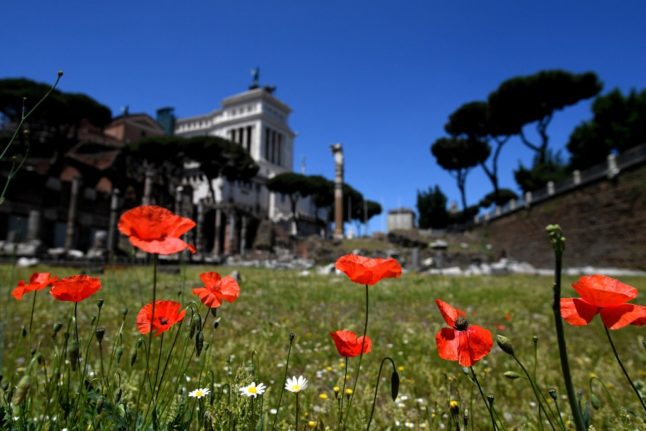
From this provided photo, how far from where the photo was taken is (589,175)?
2369cm

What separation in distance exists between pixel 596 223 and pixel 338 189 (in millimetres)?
26889

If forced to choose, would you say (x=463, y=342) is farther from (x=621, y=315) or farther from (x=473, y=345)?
(x=621, y=315)

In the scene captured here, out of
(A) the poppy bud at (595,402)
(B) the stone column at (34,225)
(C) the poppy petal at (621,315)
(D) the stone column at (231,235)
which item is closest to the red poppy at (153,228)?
(C) the poppy petal at (621,315)

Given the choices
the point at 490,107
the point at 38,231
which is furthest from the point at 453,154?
the point at 38,231

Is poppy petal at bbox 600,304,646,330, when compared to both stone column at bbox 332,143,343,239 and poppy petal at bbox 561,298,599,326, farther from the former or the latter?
stone column at bbox 332,143,343,239

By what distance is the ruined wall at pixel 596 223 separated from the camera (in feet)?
64.2

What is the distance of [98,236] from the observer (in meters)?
21.3

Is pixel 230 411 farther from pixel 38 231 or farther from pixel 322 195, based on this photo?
pixel 322 195

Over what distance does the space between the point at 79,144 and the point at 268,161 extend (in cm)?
4117

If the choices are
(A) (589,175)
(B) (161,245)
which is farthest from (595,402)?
(A) (589,175)

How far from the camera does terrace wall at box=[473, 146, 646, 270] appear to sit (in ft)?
64.4

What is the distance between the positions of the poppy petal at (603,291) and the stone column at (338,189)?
40.7m

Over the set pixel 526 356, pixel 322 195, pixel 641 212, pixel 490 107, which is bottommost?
pixel 526 356

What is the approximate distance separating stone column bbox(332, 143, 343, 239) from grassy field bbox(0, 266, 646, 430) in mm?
36001
